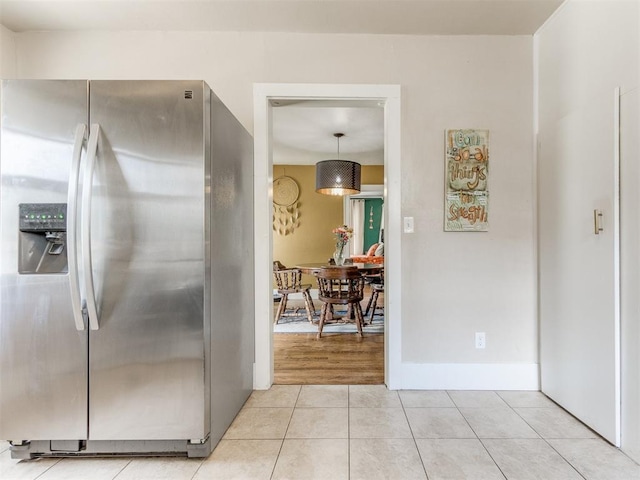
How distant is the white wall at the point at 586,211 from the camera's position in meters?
1.49

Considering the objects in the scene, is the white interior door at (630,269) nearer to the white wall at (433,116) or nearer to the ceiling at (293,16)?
the white wall at (433,116)

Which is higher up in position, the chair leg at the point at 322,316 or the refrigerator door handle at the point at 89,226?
the refrigerator door handle at the point at 89,226

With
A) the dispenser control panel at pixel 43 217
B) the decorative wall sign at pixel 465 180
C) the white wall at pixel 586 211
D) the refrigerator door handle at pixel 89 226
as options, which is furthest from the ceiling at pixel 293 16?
the dispenser control panel at pixel 43 217

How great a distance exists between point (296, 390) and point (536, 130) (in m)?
2.53

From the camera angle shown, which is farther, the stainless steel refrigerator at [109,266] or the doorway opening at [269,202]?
the doorway opening at [269,202]

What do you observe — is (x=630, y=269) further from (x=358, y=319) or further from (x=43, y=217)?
(x=43, y=217)

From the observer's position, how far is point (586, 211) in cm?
172

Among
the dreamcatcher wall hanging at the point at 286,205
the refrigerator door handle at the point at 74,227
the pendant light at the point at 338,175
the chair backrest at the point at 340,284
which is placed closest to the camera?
the refrigerator door handle at the point at 74,227

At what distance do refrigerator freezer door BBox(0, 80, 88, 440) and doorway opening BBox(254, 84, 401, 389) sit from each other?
40.5 inches

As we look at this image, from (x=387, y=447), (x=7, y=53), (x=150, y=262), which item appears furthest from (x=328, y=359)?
(x=7, y=53)

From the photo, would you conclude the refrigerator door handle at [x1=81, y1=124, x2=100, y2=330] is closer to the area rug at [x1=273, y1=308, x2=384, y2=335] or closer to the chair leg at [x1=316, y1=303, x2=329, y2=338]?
the chair leg at [x1=316, y1=303, x2=329, y2=338]

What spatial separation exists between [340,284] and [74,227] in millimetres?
2475

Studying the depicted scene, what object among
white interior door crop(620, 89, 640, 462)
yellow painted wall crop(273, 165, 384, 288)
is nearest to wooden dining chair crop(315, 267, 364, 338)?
white interior door crop(620, 89, 640, 462)

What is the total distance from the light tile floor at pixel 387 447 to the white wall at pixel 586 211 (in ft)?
0.83
